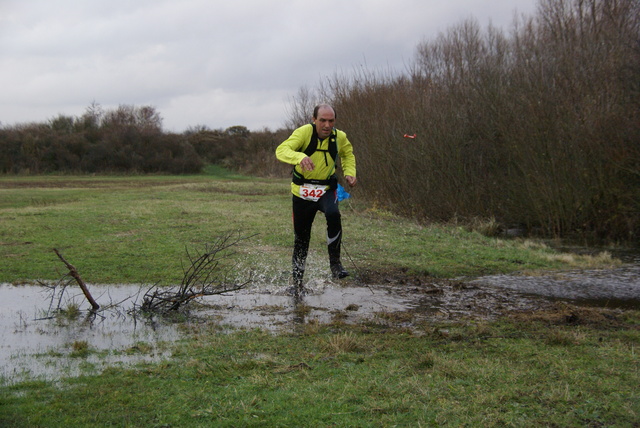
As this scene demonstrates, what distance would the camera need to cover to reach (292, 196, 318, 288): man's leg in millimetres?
8641

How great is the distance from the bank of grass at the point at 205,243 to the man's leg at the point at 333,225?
0.44 metres

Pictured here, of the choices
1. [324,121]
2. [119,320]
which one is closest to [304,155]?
[324,121]

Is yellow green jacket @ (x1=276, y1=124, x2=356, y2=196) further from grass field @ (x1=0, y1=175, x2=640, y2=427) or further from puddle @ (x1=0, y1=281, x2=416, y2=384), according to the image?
grass field @ (x1=0, y1=175, x2=640, y2=427)

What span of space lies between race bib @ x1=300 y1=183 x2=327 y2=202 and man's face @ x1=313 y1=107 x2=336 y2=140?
0.65m

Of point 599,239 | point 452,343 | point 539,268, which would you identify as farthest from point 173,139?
point 452,343

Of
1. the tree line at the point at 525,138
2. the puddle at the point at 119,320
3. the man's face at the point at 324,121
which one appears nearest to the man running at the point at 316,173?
the man's face at the point at 324,121

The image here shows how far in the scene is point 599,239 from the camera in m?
16.0

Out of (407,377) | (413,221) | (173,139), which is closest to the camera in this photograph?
(407,377)

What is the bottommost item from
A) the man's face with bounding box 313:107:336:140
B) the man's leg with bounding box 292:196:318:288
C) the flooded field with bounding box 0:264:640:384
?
the flooded field with bounding box 0:264:640:384

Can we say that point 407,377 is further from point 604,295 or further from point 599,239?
point 599,239

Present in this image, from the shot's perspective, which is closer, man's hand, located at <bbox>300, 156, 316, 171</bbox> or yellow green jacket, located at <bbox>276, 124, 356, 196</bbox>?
man's hand, located at <bbox>300, 156, 316, 171</bbox>

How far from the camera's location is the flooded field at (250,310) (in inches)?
225

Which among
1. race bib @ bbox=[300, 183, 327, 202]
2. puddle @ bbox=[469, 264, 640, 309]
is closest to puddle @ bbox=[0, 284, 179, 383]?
race bib @ bbox=[300, 183, 327, 202]

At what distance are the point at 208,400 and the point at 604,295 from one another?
6487 millimetres
